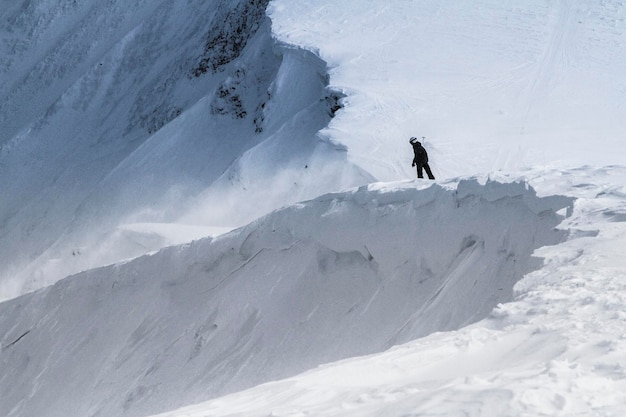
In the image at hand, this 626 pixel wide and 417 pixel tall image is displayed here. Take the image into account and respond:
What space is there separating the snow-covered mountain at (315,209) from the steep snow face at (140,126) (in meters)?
0.09

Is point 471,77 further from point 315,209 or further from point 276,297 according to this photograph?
point 276,297

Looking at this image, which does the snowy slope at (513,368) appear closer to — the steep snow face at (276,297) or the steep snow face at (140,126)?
the steep snow face at (276,297)

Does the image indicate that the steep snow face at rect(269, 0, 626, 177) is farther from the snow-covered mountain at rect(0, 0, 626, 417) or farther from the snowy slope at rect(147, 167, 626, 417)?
the snowy slope at rect(147, 167, 626, 417)

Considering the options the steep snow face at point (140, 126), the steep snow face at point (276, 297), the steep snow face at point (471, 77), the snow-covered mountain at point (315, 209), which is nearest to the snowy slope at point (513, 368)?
the snow-covered mountain at point (315, 209)

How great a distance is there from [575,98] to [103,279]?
10.5 meters

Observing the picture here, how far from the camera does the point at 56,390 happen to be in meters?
12.4

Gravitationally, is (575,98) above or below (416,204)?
below

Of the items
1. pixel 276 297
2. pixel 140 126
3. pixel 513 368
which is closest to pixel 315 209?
pixel 276 297

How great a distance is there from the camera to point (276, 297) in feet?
34.8

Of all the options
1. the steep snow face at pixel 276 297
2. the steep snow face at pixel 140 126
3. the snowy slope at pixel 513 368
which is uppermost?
the snowy slope at pixel 513 368

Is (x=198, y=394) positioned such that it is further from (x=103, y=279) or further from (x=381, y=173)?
(x=381, y=173)

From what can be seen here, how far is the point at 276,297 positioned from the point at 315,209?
1131 millimetres

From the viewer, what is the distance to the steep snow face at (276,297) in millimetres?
8430

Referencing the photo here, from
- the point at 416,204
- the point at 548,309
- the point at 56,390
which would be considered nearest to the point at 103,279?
the point at 56,390
